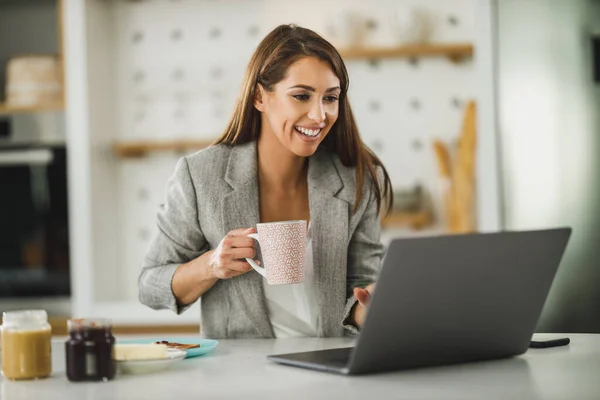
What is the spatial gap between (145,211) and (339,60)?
2.63 m

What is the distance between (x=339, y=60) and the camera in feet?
6.36

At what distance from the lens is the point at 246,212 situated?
1974mm

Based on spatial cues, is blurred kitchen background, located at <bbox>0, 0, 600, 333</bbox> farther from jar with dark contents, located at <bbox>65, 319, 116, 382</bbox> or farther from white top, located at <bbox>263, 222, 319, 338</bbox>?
jar with dark contents, located at <bbox>65, 319, 116, 382</bbox>

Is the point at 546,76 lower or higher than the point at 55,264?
higher

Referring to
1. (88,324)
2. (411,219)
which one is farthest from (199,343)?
(411,219)

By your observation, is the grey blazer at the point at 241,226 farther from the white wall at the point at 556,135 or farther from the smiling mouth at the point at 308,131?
the white wall at the point at 556,135

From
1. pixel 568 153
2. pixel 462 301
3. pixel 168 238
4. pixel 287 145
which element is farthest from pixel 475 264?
pixel 568 153

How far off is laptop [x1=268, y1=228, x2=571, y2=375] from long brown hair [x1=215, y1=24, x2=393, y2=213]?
1.95 ft

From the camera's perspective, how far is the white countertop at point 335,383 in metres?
1.15

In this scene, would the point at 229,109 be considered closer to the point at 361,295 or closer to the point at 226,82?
the point at 226,82

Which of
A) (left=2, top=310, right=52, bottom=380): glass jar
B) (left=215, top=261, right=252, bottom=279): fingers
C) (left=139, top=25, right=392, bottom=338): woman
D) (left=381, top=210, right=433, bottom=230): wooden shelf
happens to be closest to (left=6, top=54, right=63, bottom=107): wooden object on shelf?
(left=381, top=210, right=433, bottom=230): wooden shelf

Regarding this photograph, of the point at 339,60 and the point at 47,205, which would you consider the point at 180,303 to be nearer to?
the point at 339,60

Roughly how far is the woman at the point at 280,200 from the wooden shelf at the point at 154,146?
82.9 inches

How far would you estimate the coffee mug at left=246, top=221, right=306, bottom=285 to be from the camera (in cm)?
160
